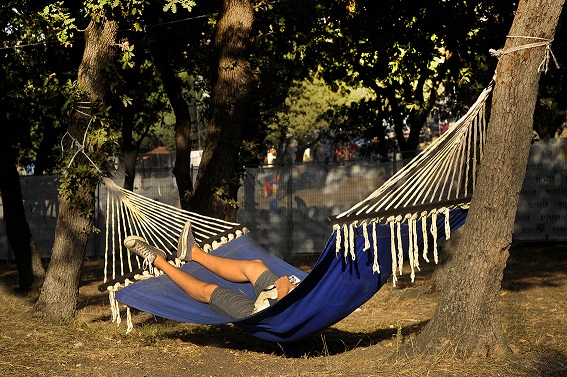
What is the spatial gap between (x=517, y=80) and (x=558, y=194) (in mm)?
8579

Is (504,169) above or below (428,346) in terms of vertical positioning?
above

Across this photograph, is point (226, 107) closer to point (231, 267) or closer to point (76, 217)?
point (76, 217)

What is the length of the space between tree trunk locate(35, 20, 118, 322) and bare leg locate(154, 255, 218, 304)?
1543mm

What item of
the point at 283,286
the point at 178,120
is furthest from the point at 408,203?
the point at 178,120

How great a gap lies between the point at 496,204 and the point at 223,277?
7.35ft

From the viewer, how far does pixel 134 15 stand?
8.06 metres

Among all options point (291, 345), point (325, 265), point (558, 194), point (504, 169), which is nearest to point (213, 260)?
point (291, 345)

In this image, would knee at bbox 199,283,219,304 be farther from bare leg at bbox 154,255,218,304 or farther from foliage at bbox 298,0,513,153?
foliage at bbox 298,0,513,153

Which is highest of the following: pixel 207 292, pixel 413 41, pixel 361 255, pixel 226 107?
pixel 413 41

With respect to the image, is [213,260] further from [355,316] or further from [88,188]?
[355,316]

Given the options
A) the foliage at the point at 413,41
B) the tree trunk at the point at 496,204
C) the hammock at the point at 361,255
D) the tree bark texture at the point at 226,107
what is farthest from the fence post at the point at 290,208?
the tree trunk at the point at 496,204

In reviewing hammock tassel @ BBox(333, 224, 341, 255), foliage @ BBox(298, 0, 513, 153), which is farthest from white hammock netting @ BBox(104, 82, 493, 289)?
foliage @ BBox(298, 0, 513, 153)

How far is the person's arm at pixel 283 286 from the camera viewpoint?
6.17 meters

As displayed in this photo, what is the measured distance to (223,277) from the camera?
6.73 meters
